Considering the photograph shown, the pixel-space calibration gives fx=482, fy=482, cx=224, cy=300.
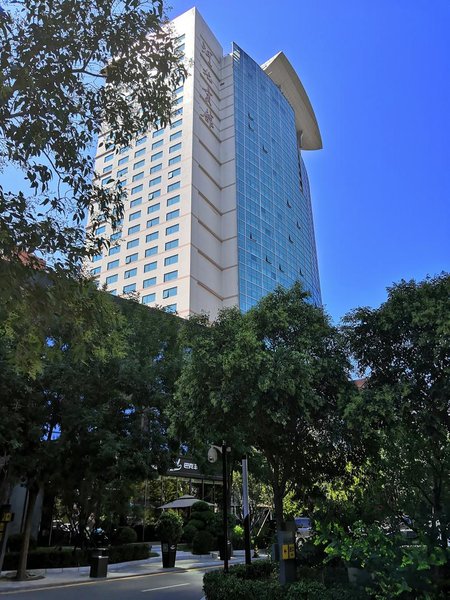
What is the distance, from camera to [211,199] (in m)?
72.4

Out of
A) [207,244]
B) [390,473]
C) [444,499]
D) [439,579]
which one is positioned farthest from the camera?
[207,244]

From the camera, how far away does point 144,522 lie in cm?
2784

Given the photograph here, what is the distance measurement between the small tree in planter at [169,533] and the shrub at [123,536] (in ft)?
12.2

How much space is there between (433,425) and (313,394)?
221 centimetres

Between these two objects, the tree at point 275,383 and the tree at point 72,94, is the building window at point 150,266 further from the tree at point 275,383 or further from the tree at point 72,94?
the tree at point 72,94

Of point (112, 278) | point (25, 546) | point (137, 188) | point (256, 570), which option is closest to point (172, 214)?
point (137, 188)

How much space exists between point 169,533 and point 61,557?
4054mm

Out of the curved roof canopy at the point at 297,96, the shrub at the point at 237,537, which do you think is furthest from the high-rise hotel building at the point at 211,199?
the shrub at the point at 237,537

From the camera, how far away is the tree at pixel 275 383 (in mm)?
9461

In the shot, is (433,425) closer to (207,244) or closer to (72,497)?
(72,497)

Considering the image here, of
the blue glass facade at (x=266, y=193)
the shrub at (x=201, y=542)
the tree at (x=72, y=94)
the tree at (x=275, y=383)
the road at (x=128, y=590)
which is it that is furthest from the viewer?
the blue glass facade at (x=266, y=193)

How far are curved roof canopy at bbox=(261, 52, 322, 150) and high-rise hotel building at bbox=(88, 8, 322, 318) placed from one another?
26.0 feet

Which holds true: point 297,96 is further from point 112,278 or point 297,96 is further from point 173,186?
point 112,278

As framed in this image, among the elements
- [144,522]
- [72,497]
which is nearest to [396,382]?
[72,497]
